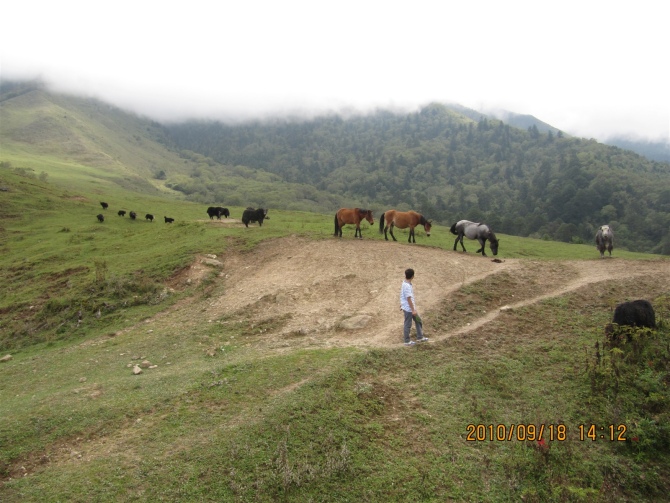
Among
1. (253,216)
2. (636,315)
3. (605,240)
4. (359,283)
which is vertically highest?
(605,240)

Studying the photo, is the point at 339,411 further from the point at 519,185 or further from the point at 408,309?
the point at 519,185

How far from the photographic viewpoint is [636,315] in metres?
10.6

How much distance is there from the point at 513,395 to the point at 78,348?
506 inches

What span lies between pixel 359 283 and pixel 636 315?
8.36 meters

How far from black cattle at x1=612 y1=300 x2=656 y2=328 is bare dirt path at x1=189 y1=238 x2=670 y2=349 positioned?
2971mm

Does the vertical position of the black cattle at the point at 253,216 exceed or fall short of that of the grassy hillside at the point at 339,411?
it exceeds it

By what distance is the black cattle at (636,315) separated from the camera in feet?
34.5

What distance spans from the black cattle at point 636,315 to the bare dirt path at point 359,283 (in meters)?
2.97

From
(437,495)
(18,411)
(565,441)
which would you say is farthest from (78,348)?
(565,441)

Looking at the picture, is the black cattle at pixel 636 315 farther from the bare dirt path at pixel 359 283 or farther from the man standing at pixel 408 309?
the man standing at pixel 408 309

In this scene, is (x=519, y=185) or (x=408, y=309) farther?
(x=519, y=185)

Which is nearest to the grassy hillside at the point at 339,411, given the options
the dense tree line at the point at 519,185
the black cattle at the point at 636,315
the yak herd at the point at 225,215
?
the black cattle at the point at 636,315
